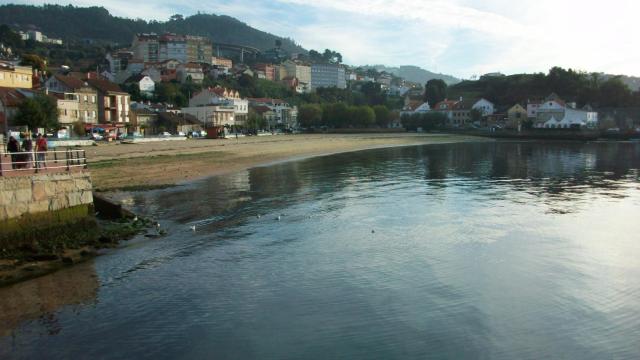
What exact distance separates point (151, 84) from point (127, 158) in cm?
8315

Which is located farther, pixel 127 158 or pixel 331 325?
pixel 127 158

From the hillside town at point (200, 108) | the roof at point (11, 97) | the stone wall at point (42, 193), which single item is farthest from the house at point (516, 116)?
the stone wall at point (42, 193)

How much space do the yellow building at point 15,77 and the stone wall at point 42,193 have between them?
59.6m

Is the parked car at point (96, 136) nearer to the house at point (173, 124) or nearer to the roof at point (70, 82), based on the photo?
the roof at point (70, 82)

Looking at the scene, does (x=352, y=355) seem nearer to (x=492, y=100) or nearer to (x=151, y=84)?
(x=151, y=84)

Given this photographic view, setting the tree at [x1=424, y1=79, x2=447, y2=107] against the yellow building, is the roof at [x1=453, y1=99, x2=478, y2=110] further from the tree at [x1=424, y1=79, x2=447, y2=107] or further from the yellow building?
the yellow building

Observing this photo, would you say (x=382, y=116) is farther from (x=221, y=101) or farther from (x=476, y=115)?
(x=221, y=101)

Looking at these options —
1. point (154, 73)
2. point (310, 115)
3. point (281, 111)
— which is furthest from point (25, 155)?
point (154, 73)

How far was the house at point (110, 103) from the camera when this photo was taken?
256ft

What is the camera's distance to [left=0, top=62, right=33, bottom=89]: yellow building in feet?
220

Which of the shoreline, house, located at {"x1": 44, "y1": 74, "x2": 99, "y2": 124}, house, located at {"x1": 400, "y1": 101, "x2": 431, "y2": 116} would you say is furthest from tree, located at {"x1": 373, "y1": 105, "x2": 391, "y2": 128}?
house, located at {"x1": 44, "y1": 74, "x2": 99, "y2": 124}

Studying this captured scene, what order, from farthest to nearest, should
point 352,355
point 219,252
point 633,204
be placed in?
point 633,204 < point 219,252 < point 352,355

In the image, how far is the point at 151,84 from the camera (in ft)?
402

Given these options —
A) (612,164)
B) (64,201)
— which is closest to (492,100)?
(612,164)
